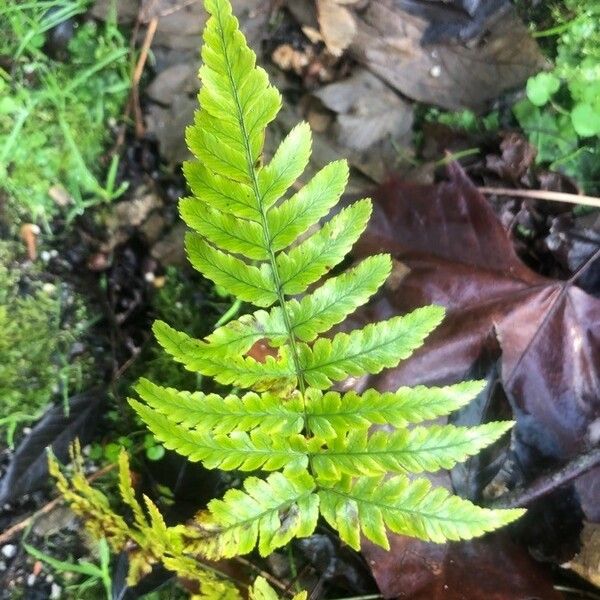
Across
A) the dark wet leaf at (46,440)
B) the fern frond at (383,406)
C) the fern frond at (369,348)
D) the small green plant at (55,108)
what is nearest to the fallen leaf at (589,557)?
the fern frond at (383,406)

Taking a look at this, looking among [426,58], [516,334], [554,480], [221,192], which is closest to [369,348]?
[221,192]

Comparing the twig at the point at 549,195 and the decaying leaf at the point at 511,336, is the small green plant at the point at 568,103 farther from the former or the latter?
→ the decaying leaf at the point at 511,336

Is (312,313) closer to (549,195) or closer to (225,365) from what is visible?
(225,365)

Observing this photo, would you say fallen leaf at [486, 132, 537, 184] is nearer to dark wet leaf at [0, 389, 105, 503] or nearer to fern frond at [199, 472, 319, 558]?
fern frond at [199, 472, 319, 558]

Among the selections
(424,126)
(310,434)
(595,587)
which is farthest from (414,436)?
(424,126)

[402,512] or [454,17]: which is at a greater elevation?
[454,17]

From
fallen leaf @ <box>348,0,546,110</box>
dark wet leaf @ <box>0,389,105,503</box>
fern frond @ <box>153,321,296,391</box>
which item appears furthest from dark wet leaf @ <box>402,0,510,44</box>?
dark wet leaf @ <box>0,389,105,503</box>

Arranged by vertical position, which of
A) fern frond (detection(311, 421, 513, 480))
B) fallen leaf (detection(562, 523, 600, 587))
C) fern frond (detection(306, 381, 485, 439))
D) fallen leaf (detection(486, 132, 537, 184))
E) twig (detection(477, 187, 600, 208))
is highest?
fallen leaf (detection(486, 132, 537, 184))
